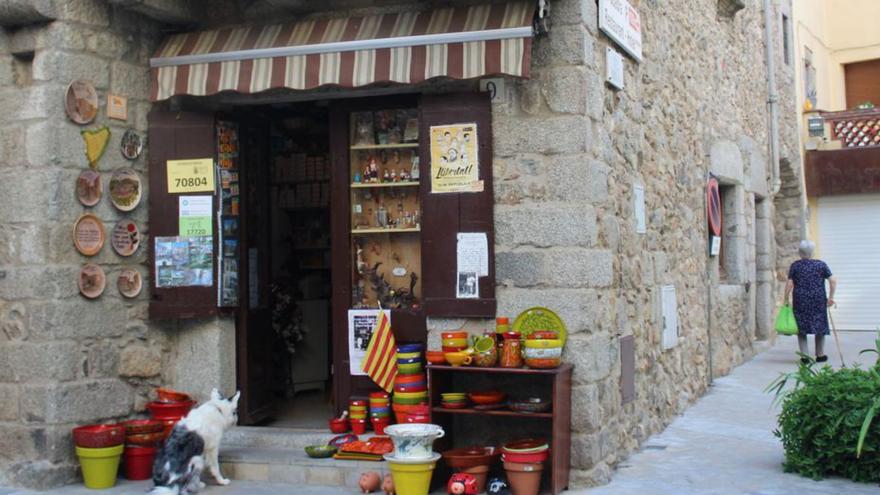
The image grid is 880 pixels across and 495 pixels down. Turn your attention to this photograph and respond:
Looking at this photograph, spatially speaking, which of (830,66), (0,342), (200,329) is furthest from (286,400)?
(830,66)

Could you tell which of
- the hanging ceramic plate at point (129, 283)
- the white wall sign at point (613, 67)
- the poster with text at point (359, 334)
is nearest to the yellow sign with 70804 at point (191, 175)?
the hanging ceramic plate at point (129, 283)

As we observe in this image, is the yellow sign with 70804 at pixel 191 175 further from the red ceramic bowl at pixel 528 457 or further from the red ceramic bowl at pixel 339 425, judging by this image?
the red ceramic bowl at pixel 528 457

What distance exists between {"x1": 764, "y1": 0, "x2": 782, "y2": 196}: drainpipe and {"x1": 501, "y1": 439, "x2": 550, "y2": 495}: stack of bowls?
922 cm

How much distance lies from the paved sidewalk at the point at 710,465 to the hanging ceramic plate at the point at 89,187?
1.90m

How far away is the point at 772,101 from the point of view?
44.8 ft

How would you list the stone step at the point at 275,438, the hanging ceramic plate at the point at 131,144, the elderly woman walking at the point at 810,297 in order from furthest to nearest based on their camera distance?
the elderly woman walking at the point at 810,297
the hanging ceramic plate at the point at 131,144
the stone step at the point at 275,438

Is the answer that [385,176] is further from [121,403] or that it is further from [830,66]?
[830,66]

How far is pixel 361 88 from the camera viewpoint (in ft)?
20.5

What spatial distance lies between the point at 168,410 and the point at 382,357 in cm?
157

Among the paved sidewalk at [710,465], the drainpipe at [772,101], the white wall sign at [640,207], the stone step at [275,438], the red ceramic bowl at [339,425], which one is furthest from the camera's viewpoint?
the drainpipe at [772,101]

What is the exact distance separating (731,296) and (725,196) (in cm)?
126

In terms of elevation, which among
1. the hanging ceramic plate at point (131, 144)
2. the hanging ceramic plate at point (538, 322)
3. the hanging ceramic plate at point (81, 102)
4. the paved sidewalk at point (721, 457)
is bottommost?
the paved sidewalk at point (721, 457)

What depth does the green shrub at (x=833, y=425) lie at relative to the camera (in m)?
5.61

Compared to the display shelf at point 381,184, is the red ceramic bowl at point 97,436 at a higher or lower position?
lower
